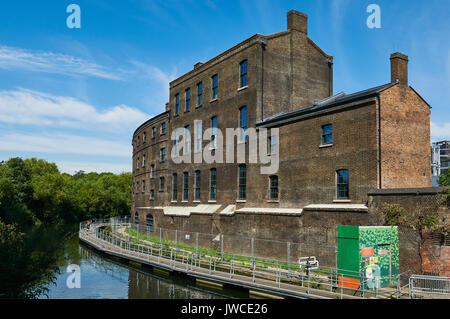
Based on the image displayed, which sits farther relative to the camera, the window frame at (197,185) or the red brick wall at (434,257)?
the window frame at (197,185)

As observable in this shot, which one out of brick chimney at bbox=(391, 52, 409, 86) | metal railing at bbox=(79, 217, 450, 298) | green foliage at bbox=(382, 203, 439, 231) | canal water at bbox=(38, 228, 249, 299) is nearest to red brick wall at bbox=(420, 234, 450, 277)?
green foliage at bbox=(382, 203, 439, 231)

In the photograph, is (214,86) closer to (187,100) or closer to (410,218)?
(187,100)

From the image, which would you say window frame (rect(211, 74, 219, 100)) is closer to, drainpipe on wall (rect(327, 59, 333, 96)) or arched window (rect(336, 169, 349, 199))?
drainpipe on wall (rect(327, 59, 333, 96))

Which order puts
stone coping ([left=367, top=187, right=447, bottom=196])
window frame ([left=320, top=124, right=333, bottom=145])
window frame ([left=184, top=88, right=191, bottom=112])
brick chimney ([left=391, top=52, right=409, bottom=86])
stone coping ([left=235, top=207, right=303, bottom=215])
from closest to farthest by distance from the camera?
stone coping ([left=367, top=187, right=447, bottom=196]) < brick chimney ([left=391, top=52, right=409, bottom=86]) < window frame ([left=320, top=124, right=333, bottom=145]) < stone coping ([left=235, top=207, right=303, bottom=215]) < window frame ([left=184, top=88, right=191, bottom=112])

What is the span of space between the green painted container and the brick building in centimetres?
249

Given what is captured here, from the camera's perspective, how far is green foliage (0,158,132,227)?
42.9m

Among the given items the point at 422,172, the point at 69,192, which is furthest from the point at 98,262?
the point at 69,192

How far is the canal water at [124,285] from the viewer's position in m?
17.4

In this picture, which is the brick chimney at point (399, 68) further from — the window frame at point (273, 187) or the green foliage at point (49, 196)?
the green foliage at point (49, 196)

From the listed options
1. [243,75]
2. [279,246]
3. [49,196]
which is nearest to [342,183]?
[279,246]

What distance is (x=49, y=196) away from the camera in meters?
53.8

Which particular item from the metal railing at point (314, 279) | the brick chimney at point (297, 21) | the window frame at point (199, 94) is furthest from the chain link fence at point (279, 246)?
the brick chimney at point (297, 21)

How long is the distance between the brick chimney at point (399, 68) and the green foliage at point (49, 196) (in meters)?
34.1

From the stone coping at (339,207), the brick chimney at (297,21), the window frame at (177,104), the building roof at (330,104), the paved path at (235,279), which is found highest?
the brick chimney at (297,21)
